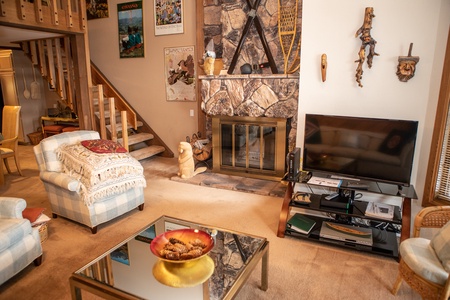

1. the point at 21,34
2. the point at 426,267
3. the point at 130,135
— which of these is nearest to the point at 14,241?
the point at 426,267

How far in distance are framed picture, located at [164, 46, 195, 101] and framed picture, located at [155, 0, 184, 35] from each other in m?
0.31

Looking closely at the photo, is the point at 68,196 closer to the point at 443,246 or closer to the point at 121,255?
the point at 121,255

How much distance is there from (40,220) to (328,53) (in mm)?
2907

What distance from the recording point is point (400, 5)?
2.49m

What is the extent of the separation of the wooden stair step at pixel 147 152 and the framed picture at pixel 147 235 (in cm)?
301

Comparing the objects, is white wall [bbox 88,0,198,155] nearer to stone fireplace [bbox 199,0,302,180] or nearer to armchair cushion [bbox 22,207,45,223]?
stone fireplace [bbox 199,0,302,180]

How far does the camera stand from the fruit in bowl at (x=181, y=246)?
67.5 inches

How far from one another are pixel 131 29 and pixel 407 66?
4.54 m

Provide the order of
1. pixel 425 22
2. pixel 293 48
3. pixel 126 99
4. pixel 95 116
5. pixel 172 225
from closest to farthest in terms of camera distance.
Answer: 1. pixel 172 225
2. pixel 425 22
3. pixel 293 48
4. pixel 95 116
5. pixel 126 99

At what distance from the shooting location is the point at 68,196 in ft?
9.54

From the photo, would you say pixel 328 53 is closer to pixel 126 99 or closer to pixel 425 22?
pixel 425 22

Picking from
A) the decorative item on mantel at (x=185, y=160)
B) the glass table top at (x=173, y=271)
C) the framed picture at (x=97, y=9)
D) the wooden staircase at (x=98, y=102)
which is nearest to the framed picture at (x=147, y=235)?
the glass table top at (x=173, y=271)

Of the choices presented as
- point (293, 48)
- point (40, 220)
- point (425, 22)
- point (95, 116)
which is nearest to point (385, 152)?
point (425, 22)

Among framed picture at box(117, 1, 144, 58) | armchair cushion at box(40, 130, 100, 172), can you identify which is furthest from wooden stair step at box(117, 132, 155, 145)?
armchair cushion at box(40, 130, 100, 172)
